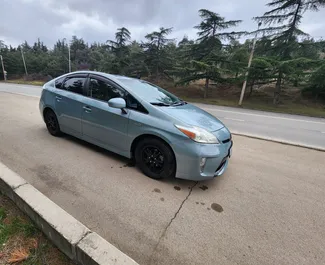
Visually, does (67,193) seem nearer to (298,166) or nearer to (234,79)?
(298,166)

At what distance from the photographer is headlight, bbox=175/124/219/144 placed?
8.14 feet

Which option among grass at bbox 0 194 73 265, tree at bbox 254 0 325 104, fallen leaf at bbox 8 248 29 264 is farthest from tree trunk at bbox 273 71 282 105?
fallen leaf at bbox 8 248 29 264

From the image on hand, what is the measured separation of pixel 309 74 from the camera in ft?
51.5

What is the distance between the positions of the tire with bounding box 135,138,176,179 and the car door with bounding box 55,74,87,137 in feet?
4.85

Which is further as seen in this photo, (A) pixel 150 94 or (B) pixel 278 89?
(B) pixel 278 89

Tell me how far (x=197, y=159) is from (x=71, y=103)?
2.63 meters

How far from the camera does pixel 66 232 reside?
1547 millimetres

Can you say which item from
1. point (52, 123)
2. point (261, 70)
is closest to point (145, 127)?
point (52, 123)

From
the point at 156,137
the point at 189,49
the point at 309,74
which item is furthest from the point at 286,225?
the point at 189,49

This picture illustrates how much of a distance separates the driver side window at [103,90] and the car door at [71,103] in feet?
0.76

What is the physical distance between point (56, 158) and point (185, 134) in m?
2.36

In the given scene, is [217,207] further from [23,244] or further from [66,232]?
[23,244]

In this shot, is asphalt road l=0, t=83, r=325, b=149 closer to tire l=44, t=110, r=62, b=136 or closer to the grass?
tire l=44, t=110, r=62, b=136

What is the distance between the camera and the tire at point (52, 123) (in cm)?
405
